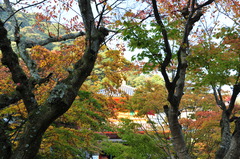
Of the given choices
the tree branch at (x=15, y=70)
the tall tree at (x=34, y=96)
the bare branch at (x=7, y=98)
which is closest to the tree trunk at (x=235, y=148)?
the tall tree at (x=34, y=96)

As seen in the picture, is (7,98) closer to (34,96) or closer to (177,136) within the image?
(34,96)

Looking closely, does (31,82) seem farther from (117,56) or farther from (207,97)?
(207,97)

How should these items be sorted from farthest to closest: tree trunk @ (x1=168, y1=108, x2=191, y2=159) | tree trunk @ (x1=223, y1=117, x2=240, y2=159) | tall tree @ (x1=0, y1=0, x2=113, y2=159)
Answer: tree trunk @ (x1=168, y1=108, x2=191, y2=159), tree trunk @ (x1=223, y1=117, x2=240, y2=159), tall tree @ (x1=0, y1=0, x2=113, y2=159)

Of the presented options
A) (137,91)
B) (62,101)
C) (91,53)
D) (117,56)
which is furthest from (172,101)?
(137,91)

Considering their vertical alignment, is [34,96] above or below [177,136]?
above

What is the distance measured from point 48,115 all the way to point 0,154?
87 cm

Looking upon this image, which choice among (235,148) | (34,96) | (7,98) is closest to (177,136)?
(235,148)

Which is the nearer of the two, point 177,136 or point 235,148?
point 235,148

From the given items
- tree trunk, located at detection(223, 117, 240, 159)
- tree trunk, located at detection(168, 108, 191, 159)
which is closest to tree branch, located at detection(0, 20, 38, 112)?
tree trunk, located at detection(168, 108, 191, 159)

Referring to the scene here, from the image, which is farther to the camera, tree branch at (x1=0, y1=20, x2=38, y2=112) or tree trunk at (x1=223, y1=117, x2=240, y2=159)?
tree trunk at (x1=223, y1=117, x2=240, y2=159)

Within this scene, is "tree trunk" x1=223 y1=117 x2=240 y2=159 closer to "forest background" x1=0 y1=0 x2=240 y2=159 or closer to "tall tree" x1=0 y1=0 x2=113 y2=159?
"forest background" x1=0 y1=0 x2=240 y2=159

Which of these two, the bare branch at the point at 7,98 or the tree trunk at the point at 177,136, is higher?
the bare branch at the point at 7,98

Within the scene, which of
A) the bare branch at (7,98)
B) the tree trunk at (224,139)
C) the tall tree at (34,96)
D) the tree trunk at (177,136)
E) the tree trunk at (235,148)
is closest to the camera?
the tall tree at (34,96)

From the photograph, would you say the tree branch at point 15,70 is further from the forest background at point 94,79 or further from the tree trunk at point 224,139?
the tree trunk at point 224,139
